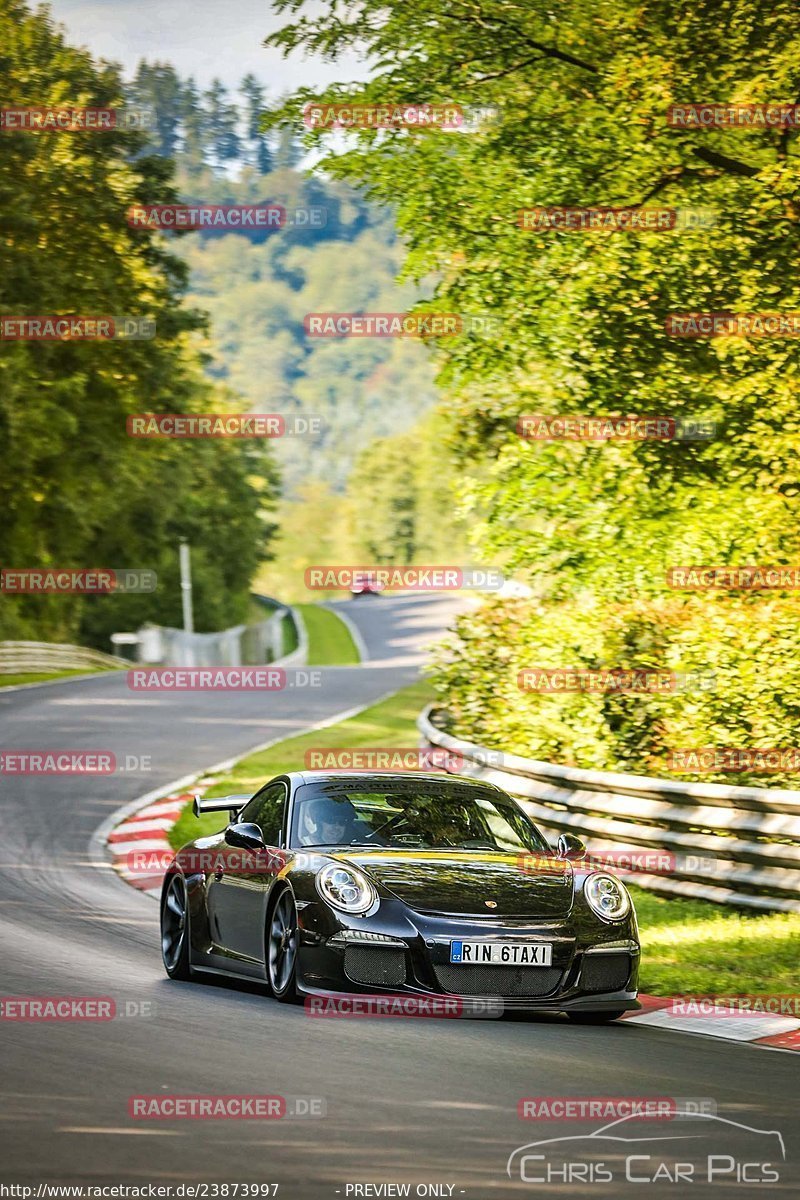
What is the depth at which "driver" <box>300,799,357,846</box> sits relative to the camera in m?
9.40

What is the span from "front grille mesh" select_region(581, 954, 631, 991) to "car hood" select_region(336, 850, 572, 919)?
270 millimetres

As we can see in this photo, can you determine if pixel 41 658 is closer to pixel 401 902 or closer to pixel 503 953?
pixel 401 902

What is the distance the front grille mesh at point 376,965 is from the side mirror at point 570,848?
153 cm

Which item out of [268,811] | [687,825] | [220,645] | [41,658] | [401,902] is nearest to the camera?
[401,902]

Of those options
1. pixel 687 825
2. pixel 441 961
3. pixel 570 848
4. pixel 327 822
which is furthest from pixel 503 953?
pixel 687 825

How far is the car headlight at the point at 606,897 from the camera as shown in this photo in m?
8.83

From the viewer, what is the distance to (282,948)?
8.95 metres

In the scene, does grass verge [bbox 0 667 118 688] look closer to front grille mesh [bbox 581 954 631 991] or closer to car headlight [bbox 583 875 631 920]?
car headlight [bbox 583 875 631 920]

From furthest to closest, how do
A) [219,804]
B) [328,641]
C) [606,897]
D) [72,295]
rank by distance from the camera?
1. [328,641]
2. [72,295]
3. [219,804]
4. [606,897]

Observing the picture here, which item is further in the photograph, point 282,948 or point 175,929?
point 175,929

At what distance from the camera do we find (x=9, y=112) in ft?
138

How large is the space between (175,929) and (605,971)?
2932 millimetres

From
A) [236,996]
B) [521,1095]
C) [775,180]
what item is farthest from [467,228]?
[521,1095]

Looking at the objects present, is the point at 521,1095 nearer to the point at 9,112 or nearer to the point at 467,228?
the point at 467,228
